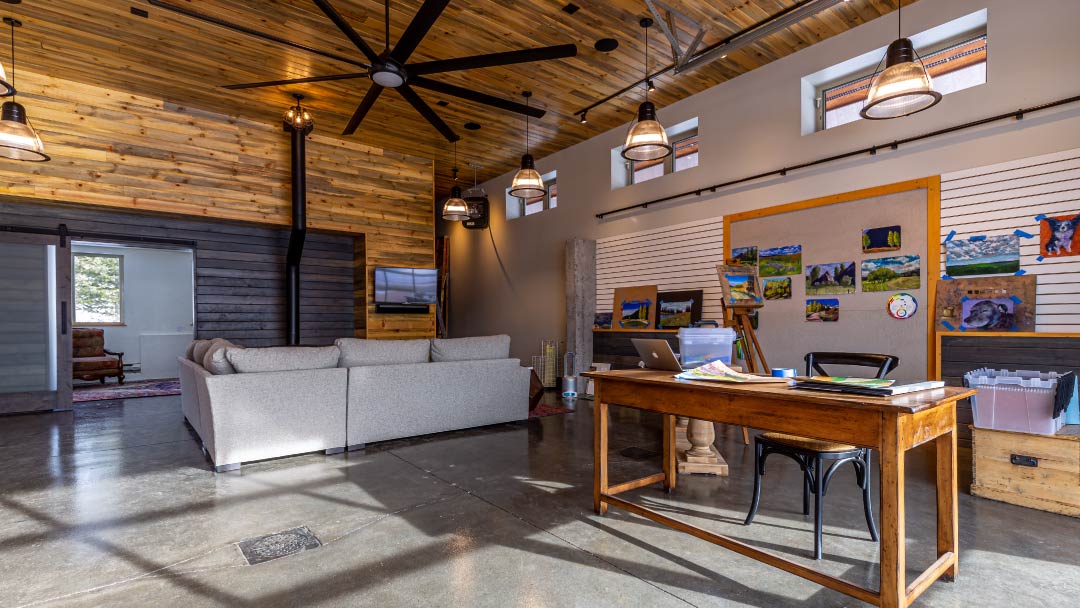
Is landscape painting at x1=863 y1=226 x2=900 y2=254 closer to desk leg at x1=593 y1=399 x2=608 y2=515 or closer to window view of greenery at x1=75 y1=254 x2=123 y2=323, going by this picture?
desk leg at x1=593 y1=399 x2=608 y2=515

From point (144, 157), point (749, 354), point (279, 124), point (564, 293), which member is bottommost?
point (749, 354)

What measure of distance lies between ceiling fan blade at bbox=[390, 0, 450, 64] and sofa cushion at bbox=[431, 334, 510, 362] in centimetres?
252

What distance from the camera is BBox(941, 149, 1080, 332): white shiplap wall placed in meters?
3.90

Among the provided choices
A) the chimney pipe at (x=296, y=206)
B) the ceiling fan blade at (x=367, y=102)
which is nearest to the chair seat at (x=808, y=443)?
the ceiling fan blade at (x=367, y=102)

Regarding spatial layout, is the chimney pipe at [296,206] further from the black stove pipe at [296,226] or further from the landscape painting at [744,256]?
the landscape painting at [744,256]

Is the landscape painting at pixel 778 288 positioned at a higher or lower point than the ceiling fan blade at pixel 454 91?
lower

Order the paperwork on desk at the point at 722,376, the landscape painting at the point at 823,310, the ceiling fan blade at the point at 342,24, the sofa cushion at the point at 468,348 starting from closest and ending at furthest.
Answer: the paperwork on desk at the point at 722,376
the ceiling fan blade at the point at 342,24
the sofa cushion at the point at 468,348
the landscape painting at the point at 823,310

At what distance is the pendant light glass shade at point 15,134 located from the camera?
4191 millimetres

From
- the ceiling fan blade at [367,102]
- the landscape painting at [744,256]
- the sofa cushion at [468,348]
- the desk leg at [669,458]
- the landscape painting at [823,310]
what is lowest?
the desk leg at [669,458]

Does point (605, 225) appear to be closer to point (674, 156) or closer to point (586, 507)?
point (674, 156)

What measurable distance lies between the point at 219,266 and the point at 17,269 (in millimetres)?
2306

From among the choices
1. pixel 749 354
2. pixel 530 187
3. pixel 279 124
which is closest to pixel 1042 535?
pixel 749 354

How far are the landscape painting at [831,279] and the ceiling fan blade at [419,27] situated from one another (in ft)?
14.2

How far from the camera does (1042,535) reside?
8.52 feet
